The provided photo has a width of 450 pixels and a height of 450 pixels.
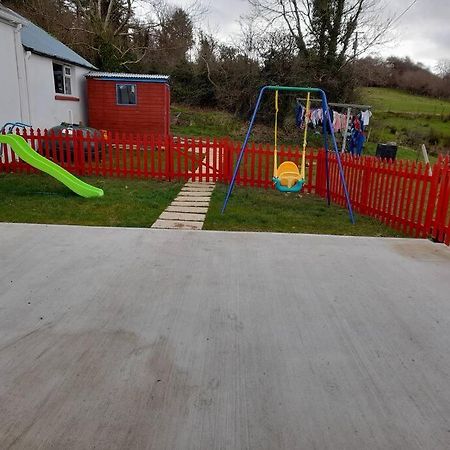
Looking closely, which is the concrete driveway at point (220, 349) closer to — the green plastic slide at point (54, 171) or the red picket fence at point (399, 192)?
the red picket fence at point (399, 192)

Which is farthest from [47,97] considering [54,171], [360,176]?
[360,176]

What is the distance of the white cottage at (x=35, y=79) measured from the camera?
34.0ft

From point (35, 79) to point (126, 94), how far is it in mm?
4890

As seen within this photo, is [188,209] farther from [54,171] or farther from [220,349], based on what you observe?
[220,349]

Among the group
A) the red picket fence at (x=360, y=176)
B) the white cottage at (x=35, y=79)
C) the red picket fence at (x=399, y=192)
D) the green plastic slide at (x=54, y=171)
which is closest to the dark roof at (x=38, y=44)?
the white cottage at (x=35, y=79)

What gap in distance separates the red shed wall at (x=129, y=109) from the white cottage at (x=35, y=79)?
544 mm

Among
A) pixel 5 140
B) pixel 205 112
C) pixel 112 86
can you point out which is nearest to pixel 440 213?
pixel 5 140

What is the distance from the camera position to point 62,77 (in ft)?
48.9

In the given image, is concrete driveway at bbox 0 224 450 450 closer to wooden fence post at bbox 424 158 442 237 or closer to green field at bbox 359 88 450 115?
wooden fence post at bbox 424 158 442 237

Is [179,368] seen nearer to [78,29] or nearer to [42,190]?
[42,190]

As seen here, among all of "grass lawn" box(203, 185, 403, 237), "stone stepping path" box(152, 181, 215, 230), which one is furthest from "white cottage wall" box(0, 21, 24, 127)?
"grass lawn" box(203, 185, 403, 237)

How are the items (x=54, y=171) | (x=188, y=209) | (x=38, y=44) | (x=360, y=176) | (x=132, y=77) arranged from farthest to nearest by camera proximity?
(x=132, y=77), (x=38, y=44), (x=54, y=171), (x=360, y=176), (x=188, y=209)

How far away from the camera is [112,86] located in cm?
1653

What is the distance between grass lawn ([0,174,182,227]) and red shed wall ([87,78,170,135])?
8.21 metres
